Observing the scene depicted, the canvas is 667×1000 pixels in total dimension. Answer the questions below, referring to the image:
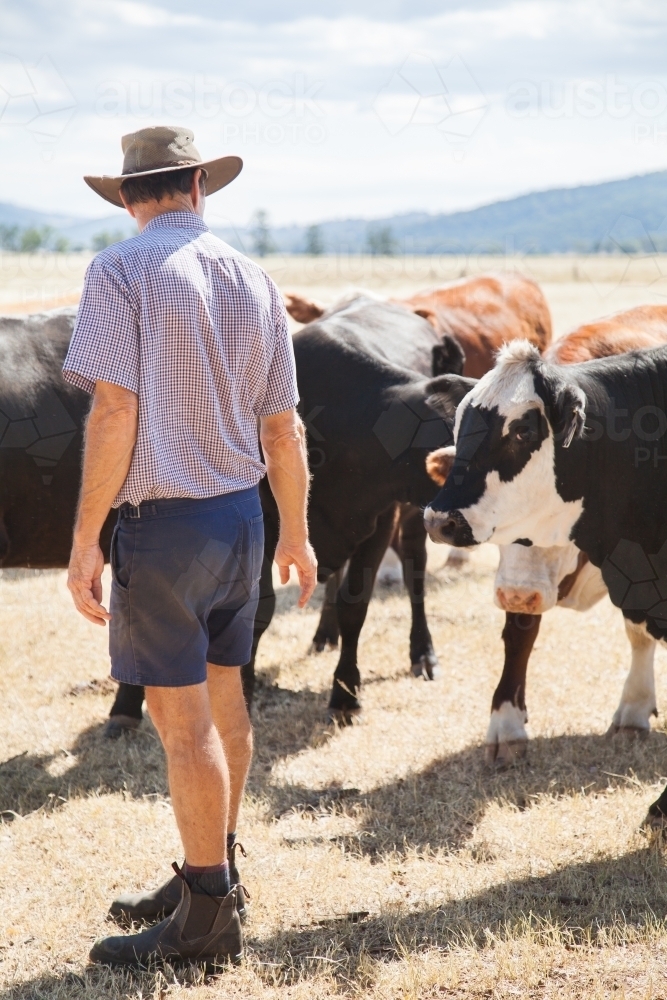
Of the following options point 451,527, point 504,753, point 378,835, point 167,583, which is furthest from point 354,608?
point 167,583

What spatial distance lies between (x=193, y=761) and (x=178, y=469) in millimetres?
821

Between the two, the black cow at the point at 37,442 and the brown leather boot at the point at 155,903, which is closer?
the brown leather boot at the point at 155,903

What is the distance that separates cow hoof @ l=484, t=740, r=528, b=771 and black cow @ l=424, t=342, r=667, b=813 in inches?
45.0

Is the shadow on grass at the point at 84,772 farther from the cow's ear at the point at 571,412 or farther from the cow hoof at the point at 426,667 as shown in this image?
the cow's ear at the point at 571,412

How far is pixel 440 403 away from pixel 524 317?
4402mm

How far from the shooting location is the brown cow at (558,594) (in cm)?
422

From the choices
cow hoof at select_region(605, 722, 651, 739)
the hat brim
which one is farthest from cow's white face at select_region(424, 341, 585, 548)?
cow hoof at select_region(605, 722, 651, 739)

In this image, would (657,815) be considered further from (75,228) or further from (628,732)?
(75,228)

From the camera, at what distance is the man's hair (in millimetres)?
2850

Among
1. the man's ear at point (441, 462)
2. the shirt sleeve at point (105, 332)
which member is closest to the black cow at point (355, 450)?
the man's ear at point (441, 462)

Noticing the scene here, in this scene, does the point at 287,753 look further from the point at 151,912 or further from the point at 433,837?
the point at 151,912

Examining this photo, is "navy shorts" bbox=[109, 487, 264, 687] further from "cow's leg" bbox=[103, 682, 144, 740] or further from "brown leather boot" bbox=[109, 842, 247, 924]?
"cow's leg" bbox=[103, 682, 144, 740]

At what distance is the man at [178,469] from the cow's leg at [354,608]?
223cm

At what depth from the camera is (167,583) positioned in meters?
2.75
